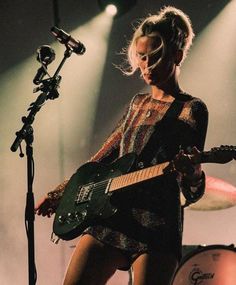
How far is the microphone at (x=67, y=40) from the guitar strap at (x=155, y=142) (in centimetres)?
86

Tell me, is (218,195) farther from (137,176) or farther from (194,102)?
(137,176)

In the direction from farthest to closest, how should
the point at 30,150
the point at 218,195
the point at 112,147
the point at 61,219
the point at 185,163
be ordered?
the point at 218,195
the point at 30,150
the point at 112,147
the point at 61,219
the point at 185,163

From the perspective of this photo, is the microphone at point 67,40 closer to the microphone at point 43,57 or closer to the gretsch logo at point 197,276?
the microphone at point 43,57

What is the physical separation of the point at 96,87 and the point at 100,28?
585 millimetres

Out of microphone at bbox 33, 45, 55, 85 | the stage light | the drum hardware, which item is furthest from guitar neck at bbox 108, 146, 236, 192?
the stage light

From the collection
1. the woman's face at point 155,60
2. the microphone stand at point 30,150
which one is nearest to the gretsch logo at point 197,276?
the microphone stand at point 30,150

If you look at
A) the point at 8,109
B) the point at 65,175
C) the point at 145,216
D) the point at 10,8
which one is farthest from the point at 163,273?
the point at 10,8

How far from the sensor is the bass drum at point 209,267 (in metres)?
3.45

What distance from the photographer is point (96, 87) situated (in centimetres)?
474

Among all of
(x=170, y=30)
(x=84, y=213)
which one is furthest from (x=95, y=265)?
(x=170, y=30)

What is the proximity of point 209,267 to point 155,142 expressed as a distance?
1840mm

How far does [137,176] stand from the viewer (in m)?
1.88

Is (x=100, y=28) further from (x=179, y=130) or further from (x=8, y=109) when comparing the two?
(x=179, y=130)

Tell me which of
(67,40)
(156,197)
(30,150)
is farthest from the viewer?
(67,40)
